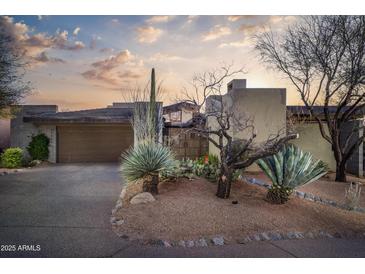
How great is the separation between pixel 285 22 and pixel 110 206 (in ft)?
12.4

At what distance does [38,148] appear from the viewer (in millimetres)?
8453

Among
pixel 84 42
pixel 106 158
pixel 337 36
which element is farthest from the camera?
pixel 106 158

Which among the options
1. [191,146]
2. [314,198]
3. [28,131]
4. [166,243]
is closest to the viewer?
[166,243]

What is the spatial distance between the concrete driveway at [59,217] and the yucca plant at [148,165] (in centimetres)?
59

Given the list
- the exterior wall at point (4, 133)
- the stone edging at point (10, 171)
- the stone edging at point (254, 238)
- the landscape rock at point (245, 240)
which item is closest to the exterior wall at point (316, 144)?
the stone edging at point (254, 238)

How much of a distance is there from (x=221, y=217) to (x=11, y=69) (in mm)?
3616

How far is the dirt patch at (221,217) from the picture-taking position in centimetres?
273

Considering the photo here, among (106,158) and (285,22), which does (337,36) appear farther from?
(106,158)

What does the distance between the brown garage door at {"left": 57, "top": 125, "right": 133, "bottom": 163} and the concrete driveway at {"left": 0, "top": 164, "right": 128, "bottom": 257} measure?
3.29 m

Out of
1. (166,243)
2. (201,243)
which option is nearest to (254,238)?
(201,243)

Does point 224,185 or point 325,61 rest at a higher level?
point 325,61

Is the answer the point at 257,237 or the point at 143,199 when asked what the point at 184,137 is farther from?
the point at 257,237

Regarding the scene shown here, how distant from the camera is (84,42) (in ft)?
10.7
